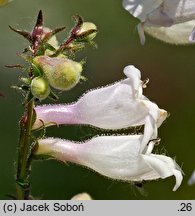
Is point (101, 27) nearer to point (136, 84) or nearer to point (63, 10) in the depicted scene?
point (63, 10)

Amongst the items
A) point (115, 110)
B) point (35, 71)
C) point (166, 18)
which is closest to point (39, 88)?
point (35, 71)

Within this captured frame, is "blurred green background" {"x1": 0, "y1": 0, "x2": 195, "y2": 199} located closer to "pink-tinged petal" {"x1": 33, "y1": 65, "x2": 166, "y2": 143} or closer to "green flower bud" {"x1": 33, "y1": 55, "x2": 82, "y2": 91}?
"pink-tinged petal" {"x1": 33, "y1": 65, "x2": 166, "y2": 143}

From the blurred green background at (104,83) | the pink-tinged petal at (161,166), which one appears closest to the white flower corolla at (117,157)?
the pink-tinged petal at (161,166)

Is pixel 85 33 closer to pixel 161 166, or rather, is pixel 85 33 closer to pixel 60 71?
pixel 60 71
